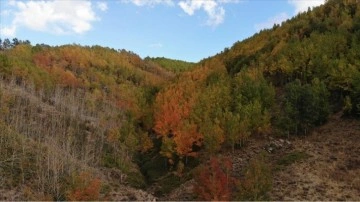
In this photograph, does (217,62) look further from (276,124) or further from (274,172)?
(274,172)

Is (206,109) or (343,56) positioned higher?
(343,56)

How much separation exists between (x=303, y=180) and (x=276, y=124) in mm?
14926

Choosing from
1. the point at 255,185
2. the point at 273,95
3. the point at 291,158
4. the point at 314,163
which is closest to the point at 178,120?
the point at 273,95

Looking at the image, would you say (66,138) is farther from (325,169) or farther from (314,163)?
(325,169)

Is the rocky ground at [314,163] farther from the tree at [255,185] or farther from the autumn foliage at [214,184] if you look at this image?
the autumn foliage at [214,184]

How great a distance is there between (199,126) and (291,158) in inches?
678

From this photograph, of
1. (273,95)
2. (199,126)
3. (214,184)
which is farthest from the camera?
(273,95)

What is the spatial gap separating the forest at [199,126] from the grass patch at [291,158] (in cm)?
17

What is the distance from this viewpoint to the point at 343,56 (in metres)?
66.5

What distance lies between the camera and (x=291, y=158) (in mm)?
48719

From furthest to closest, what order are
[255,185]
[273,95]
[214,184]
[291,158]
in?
1. [273,95]
2. [291,158]
3. [214,184]
4. [255,185]

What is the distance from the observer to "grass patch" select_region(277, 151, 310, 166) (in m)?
48.0

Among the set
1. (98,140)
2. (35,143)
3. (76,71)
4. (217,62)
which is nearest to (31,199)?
(35,143)

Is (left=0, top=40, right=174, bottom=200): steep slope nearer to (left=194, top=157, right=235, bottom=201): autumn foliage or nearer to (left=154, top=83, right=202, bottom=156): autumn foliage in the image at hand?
(left=154, top=83, right=202, bottom=156): autumn foliage
